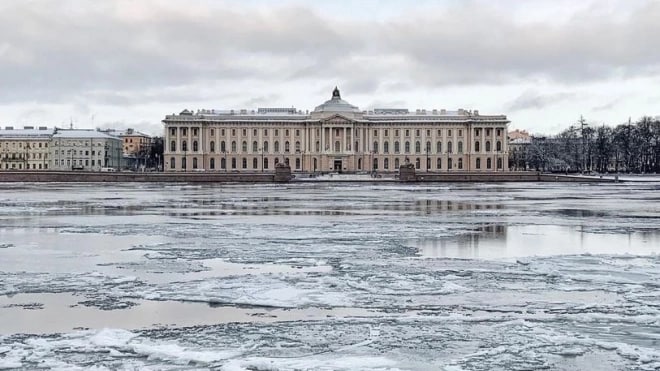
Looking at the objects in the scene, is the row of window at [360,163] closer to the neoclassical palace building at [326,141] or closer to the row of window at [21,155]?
the neoclassical palace building at [326,141]

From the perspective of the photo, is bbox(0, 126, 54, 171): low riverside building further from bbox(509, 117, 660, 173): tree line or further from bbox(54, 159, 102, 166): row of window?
bbox(509, 117, 660, 173): tree line

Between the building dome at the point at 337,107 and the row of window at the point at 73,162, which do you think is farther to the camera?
the row of window at the point at 73,162

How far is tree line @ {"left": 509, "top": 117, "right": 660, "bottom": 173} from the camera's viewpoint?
11994 cm

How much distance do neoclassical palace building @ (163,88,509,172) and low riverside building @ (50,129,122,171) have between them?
26653 mm

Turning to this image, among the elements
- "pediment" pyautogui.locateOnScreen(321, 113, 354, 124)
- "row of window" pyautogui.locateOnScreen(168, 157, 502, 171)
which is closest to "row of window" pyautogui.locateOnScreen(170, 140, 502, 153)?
"row of window" pyautogui.locateOnScreen(168, 157, 502, 171)

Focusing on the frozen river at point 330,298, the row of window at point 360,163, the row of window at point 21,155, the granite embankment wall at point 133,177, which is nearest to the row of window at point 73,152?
the row of window at point 21,155

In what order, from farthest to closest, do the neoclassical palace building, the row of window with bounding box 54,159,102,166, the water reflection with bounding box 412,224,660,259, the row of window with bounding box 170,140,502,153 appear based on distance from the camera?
the row of window with bounding box 54,159,102,166 < the row of window with bounding box 170,140,502,153 < the neoclassical palace building < the water reflection with bounding box 412,224,660,259

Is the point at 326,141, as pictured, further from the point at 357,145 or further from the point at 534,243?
the point at 534,243

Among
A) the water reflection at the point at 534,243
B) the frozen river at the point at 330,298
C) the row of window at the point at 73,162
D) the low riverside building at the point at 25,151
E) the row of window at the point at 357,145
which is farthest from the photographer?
the low riverside building at the point at 25,151

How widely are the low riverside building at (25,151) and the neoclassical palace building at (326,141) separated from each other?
3650 centimetres

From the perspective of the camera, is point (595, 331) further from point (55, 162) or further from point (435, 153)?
point (55, 162)

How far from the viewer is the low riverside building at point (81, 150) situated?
164500mm

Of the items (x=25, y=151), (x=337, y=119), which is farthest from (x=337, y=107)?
(x=25, y=151)

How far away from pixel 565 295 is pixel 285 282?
13.8 feet
